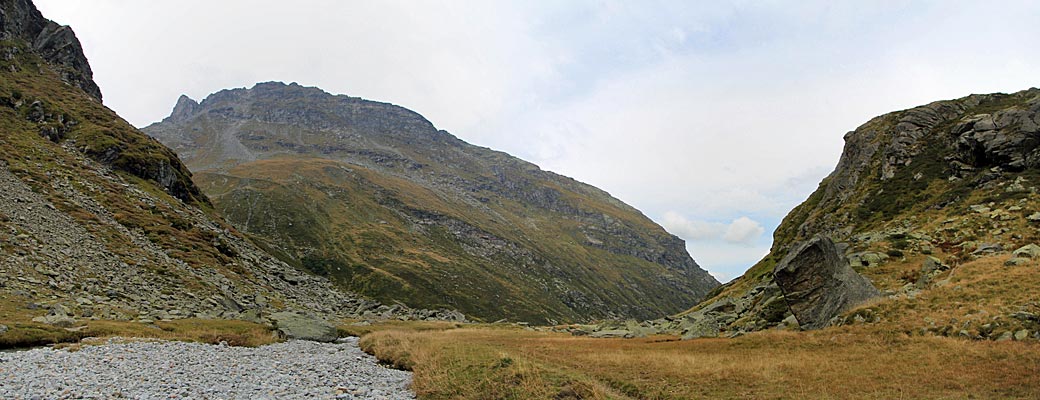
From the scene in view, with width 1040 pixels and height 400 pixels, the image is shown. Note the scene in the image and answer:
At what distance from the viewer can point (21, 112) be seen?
110m

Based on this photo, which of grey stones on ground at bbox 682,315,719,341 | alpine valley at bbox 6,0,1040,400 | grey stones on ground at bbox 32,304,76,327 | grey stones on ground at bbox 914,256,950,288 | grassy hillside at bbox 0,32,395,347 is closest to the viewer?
alpine valley at bbox 6,0,1040,400

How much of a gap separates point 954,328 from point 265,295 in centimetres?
9100

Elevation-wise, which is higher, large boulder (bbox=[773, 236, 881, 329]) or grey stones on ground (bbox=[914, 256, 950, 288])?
grey stones on ground (bbox=[914, 256, 950, 288])

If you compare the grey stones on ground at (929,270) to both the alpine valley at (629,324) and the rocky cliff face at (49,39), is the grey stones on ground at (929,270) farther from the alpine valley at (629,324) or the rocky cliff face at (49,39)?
the rocky cliff face at (49,39)

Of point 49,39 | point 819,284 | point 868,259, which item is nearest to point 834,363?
point 819,284

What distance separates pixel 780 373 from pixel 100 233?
3295 inches

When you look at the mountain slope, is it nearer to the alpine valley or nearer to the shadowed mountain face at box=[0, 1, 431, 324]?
the alpine valley

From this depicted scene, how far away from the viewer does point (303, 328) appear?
5419 centimetres

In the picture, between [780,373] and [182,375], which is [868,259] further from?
[182,375]

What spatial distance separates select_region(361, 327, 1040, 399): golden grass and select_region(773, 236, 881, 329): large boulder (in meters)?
5.60

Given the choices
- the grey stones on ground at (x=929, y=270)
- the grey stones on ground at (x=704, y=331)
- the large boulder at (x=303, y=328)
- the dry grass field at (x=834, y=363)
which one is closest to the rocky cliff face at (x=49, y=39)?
the large boulder at (x=303, y=328)

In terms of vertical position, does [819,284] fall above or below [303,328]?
above

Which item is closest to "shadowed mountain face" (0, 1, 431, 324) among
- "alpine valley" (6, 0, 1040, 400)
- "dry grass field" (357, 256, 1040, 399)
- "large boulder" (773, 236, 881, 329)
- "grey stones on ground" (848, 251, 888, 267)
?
"alpine valley" (6, 0, 1040, 400)

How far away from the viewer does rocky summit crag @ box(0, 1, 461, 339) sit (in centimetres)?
4925
